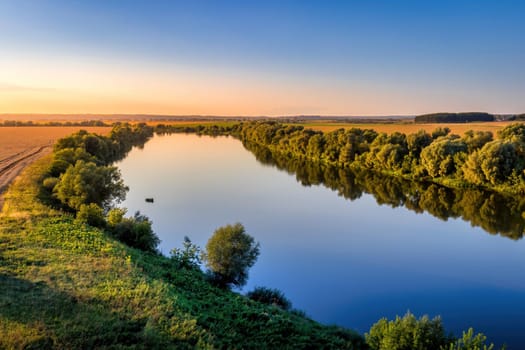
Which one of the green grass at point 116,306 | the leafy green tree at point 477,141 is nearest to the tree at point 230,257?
the green grass at point 116,306

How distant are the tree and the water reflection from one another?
61.0 ft

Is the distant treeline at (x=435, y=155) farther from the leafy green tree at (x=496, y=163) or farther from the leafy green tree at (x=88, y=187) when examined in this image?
the leafy green tree at (x=88, y=187)

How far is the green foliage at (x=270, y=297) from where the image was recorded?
1432 cm

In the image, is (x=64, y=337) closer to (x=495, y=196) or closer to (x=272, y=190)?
(x=272, y=190)

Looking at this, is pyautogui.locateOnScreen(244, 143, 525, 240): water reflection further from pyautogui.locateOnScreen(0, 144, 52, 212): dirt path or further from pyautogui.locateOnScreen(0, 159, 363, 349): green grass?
pyautogui.locateOnScreen(0, 144, 52, 212): dirt path

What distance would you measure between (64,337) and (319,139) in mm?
54441

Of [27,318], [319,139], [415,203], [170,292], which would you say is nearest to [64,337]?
[27,318]

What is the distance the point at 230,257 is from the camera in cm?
1565

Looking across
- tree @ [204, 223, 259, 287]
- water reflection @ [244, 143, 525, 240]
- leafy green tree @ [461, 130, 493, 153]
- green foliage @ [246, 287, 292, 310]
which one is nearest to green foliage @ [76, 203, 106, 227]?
tree @ [204, 223, 259, 287]

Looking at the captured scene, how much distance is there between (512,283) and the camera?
678 inches

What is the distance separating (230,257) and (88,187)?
12.4 metres

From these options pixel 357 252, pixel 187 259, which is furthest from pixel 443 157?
pixel 187 259

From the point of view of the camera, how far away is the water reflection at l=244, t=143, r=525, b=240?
26781mm

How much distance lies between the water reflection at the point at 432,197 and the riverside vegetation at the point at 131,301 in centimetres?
1722
